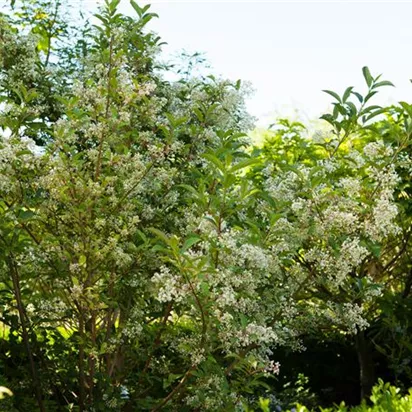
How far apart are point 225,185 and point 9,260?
145 centimetres

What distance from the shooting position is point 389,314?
6609 millimetres

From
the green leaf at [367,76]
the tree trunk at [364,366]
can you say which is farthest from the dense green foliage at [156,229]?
the tree trunk at [364,366]

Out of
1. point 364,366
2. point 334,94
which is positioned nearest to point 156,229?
point 334,94

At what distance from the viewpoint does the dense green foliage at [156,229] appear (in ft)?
13.6

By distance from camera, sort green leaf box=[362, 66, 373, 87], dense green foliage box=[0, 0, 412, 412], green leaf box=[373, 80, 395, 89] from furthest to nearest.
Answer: green leaf box=[362, 66, 373, 87]
green leaf box=[373, 80, 395, 89]
dense green foliage box=[0, 0, 412, 412]

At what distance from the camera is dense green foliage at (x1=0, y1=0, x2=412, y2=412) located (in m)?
4.16

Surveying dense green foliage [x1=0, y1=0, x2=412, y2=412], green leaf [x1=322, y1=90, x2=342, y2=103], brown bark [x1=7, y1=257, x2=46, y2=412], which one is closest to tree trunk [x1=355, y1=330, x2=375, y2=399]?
dense green foliage [x1=0, y1=0, x2=412, y2=412]

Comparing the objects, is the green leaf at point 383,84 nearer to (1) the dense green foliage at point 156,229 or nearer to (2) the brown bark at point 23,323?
(1) the dense green foliage at point 156,229

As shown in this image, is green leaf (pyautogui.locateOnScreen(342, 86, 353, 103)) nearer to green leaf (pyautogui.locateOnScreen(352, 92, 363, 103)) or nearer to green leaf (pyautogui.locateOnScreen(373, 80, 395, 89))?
green leaf (pyautogui.locateOnScreen(352, 92, 363, 103))

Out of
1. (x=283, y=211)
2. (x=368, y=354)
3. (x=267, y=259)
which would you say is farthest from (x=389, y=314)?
(x=267, y=259)

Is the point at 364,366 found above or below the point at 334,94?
below

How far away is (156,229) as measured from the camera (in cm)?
385

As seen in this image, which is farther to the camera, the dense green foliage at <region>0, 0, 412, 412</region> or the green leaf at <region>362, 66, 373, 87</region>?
the green leaf at <region>362, 66, 373, 87</region>

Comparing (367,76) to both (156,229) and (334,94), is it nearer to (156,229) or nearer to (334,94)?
(334,94)
